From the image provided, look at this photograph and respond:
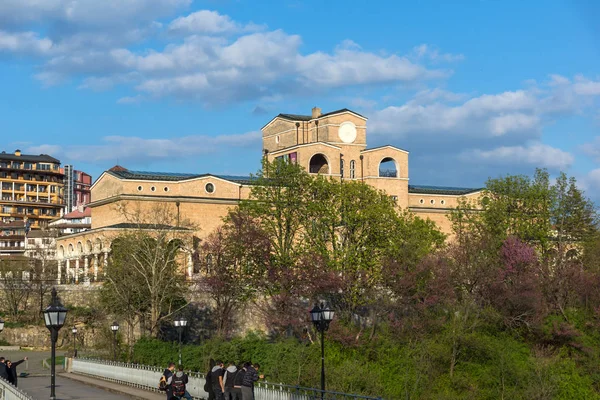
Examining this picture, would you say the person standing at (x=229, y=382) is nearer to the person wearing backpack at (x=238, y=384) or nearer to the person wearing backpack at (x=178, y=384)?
the person wearing backpack at (x=238, y=384)

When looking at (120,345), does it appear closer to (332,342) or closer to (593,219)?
(332,342)

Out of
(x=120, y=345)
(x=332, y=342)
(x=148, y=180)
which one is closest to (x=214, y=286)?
(x=120, y=345)

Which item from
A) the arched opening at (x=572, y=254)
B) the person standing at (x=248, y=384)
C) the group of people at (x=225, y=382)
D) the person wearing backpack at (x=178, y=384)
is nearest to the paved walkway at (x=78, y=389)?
the group of people at (x=225, y=382)

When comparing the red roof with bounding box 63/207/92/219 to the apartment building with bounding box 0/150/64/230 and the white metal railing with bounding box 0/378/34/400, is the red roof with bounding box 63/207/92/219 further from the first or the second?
the white metal railing with bounding box 0/378/34/400

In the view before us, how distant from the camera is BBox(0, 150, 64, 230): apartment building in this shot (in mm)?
155375

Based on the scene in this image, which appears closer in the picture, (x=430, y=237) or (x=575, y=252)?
(x=430, y=237)

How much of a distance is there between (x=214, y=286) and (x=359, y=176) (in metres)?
25.6

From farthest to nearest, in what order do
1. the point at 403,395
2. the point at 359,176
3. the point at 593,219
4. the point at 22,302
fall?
the point at 359,176
the point at 22,302
the point at 593,219
the point at 403,395

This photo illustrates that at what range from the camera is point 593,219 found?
72250mm

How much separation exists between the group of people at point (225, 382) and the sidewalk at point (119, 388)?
13.2 feet

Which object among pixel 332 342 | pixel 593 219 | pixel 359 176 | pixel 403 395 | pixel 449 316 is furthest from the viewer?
pixel 359 176

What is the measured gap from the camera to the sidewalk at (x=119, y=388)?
3487 cm

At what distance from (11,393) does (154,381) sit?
12.0 metres

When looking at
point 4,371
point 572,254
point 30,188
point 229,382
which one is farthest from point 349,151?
point 30,188
